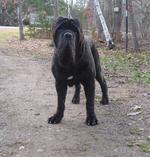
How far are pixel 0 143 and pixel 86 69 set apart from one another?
4.85 ft

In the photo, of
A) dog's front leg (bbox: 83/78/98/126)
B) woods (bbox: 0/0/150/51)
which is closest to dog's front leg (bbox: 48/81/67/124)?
dog's front leg (bbox: 83/78/98/126)

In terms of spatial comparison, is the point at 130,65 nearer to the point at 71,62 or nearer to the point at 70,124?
the point at 70,124

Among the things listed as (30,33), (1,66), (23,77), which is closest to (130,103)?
(23,77)

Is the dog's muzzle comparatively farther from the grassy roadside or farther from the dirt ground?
the grassy roadside

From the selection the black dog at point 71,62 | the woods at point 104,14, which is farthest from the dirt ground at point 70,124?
the woods at point 104,14

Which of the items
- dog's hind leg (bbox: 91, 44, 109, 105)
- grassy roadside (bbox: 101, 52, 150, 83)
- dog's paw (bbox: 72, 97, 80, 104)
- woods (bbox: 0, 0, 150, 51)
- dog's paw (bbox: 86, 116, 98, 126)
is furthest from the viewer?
woods (bbox: 0, 0, 150, 51)

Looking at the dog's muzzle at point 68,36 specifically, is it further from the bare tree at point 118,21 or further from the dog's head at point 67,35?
the bare tree at point 118,21

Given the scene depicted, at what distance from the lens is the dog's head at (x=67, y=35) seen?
19.3 ft

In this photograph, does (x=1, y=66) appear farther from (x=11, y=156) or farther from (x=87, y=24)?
(x=87, y=24)

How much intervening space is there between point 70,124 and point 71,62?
106cm

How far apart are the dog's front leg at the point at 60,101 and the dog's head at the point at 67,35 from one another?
61 cm

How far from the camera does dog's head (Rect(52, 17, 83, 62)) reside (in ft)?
19.3

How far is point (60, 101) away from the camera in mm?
6672

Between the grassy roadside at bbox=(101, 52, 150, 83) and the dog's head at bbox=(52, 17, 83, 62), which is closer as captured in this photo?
the dog's head at bbox=(52, 17, 83, 62)
